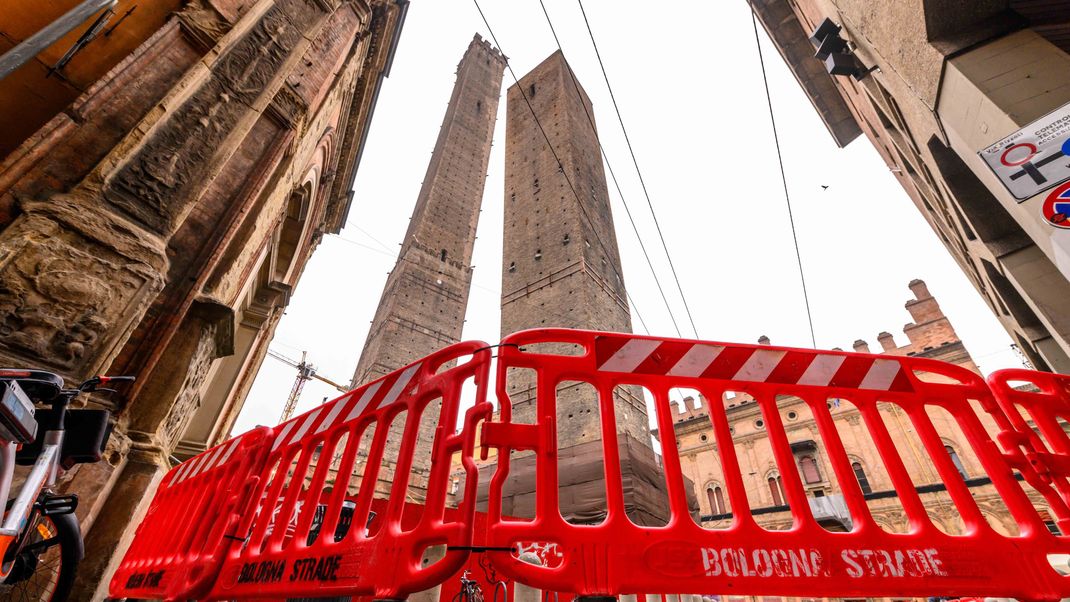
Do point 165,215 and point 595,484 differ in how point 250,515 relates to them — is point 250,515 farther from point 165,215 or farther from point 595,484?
point 595,484

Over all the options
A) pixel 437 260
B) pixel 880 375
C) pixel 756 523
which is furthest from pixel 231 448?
pixel 437 260

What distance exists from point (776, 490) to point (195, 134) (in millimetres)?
24544

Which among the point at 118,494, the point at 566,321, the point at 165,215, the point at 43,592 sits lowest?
the point at 43,592

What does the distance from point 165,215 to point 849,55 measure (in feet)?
24.9

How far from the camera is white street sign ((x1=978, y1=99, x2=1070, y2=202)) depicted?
233 centimetres

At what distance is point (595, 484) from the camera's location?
628cm

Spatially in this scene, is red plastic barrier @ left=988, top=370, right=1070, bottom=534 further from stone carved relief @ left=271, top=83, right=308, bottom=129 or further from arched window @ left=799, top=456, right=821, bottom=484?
arched window @ left=799, top=456, right=821, bottom=484

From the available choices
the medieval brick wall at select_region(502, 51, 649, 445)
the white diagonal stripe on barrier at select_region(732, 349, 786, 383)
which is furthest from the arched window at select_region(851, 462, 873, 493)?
the white diagonal stripe on barrier at select_region(732, 349, 786, 383)

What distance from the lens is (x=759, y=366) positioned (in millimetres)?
1803

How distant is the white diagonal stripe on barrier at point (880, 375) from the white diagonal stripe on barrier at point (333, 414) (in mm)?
2509

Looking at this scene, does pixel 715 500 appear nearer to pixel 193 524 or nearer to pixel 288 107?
pixel 193 524

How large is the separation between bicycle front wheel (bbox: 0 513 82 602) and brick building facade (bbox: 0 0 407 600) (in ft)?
0.81

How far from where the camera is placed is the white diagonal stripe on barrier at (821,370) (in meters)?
1.81

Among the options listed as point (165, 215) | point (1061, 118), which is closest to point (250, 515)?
point (165, 215)
